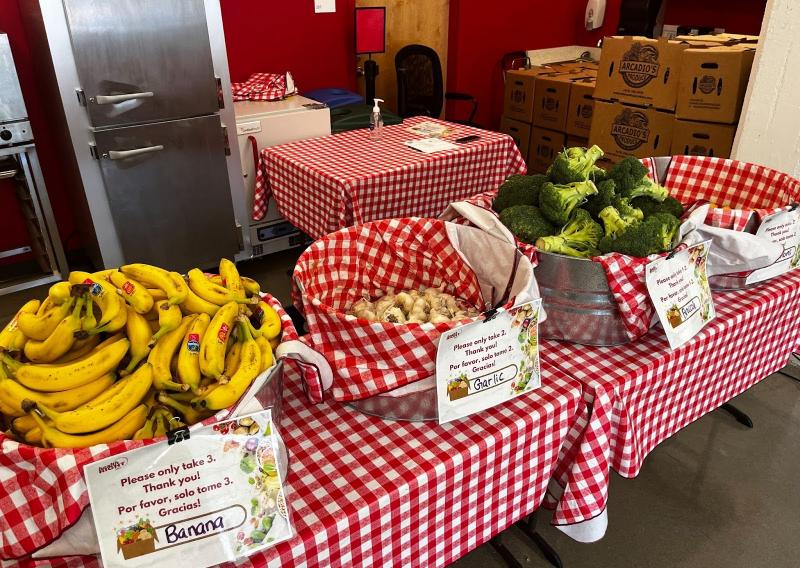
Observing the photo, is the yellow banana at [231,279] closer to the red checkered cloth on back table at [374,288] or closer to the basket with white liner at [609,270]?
the red checkered cloth on back table at [374,288]

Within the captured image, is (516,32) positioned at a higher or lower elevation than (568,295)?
higher

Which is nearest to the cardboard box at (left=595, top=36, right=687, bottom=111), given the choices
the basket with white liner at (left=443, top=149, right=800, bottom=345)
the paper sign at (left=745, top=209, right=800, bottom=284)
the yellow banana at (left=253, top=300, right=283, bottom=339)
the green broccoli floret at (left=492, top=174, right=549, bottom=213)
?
the paper sign at (left=745, top=209, right=800, bottom=284)

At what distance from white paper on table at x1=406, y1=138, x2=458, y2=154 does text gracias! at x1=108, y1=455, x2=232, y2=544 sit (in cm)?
214

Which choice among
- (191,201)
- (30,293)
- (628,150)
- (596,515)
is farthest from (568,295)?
(30,293)

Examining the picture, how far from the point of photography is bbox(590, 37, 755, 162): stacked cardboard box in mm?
2469

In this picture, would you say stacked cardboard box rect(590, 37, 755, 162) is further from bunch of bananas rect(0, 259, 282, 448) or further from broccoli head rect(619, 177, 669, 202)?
bunch of bananas rect(0, 259, 282, 448)

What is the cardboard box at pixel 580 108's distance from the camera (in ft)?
14.0

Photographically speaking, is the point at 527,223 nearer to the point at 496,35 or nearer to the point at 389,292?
the point at 389,292

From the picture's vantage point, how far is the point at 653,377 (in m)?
1.15

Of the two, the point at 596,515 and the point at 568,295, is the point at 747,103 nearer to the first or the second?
the point at 568,295

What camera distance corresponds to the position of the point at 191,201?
310 cm

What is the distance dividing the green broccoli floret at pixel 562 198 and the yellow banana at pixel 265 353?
26.7 inches

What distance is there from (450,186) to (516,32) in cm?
337

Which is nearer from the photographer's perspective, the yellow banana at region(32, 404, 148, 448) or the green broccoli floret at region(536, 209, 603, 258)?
the yellow banana at region(32, 404, 148, 448)
